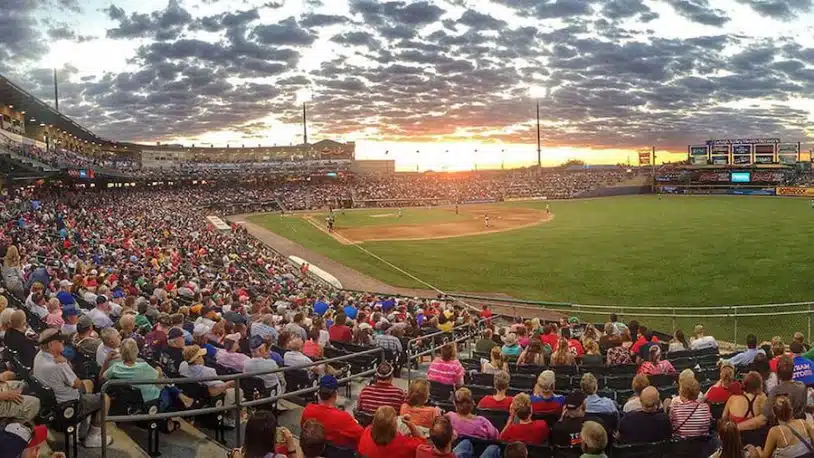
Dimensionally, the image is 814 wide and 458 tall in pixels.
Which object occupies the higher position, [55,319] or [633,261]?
[55,319]

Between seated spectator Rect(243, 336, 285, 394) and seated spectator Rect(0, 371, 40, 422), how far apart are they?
2629mm

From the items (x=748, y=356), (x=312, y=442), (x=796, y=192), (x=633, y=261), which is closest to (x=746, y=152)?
(x=796, y=192)

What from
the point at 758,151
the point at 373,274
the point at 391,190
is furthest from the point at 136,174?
the point at 758,151

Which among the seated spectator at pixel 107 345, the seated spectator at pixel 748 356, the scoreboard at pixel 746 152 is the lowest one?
the seated spectator at pixel 748 356

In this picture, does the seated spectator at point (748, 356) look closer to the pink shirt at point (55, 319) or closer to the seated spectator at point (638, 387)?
the seated spectator at point (638, 387)

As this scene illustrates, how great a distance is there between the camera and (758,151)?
355ft

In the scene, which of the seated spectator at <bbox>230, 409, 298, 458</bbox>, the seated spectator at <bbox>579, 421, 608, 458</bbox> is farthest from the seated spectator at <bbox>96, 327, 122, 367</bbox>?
the seated spectator at <bbox>579, 421, 608, 458</bbox>

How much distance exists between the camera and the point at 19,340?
776cm

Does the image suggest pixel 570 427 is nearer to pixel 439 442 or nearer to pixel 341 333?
pixel 439 442

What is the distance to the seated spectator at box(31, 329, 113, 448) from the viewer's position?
638 centimetres

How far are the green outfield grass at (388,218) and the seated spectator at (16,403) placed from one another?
5269cm

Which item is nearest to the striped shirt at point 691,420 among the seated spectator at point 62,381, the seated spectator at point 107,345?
the seated spectator at point 62,381

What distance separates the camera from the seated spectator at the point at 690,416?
6.16m

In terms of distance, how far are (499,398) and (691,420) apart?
1.92 meters
